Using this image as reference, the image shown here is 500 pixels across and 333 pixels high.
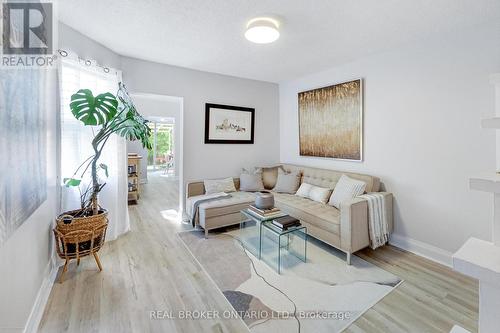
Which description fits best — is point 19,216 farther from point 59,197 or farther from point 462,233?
point 462,233

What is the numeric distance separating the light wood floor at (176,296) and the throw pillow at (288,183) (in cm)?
138

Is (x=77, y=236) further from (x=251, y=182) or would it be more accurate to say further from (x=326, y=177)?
(x=326, y=177)

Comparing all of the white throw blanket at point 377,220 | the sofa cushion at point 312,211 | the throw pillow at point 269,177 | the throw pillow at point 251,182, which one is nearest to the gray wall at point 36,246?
the throw pillow at point 251,182

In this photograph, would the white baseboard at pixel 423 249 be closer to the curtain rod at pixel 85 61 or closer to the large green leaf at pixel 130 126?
the large green leaf at pixel 130 126

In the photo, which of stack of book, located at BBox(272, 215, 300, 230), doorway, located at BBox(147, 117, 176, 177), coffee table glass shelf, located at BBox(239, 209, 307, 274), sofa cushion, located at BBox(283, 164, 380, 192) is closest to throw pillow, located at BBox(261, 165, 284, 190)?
sofa cushion, located at BBox(283, 164, 380, 192)

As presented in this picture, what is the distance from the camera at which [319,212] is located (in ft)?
8.99

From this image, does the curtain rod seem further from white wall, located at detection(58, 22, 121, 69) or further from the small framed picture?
the small framed picture

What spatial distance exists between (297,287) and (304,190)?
64.0 inches

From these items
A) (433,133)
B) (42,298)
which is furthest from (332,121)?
(42,298)

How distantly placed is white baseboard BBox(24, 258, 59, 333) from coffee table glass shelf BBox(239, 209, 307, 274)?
1.84 metres

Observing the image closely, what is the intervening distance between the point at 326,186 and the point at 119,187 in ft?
9.42

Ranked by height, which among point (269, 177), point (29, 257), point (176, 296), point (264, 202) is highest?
point (269, 177)

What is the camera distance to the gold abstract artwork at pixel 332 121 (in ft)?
10.5

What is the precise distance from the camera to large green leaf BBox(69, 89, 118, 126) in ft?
6.95
